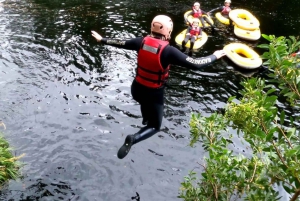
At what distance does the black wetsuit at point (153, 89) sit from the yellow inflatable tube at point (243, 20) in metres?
8.71

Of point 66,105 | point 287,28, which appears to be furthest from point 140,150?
point 287,28

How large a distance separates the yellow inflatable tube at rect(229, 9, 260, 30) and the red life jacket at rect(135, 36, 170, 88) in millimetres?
8977

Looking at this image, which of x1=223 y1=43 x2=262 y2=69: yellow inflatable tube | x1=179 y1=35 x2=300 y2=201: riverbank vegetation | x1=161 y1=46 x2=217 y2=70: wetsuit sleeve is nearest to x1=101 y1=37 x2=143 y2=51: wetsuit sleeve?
x1=161 y1=46 x2=217 y2=70: wetsuit sleeve

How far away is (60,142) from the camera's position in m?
6.41

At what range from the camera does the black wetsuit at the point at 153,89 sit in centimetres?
454

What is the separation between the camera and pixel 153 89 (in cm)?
504

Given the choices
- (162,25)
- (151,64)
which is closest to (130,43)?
(151,64)

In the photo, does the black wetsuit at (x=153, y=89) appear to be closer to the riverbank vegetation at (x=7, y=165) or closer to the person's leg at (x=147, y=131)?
the person's leg at (x=147, y=131)

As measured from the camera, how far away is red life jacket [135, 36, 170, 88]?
462 cm

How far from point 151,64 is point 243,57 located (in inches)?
260

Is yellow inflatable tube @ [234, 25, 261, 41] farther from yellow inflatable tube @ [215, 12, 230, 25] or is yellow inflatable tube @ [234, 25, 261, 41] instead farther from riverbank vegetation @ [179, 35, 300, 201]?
riverbank vegetation @ [179, 35, 300, 201]

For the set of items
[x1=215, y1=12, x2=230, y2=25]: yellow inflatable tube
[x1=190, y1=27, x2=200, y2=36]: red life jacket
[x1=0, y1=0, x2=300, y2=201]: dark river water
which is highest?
[x1=190, y1=27, x2=200, y2=36]: red life jacket

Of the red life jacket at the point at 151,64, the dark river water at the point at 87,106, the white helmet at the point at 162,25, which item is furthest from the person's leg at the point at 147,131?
the white helmet at the point at 162,25

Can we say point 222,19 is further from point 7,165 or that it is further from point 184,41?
point 7,165
